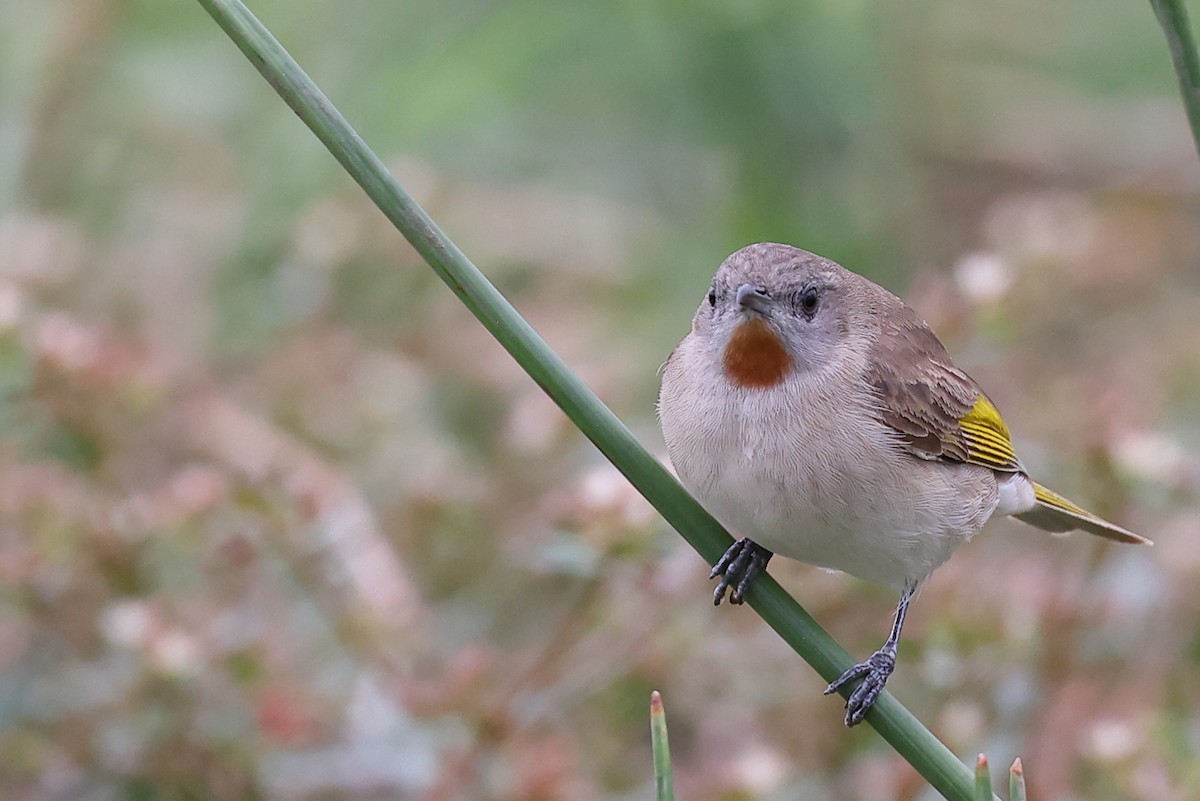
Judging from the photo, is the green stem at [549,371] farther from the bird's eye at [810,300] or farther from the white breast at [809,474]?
the bird's eye at [810,300]

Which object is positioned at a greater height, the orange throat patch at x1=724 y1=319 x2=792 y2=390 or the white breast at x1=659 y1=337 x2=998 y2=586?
the orange throat patch at x1=724 y1=319 x2=792 y2=390

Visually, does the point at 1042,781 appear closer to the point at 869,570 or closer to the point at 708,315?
the point at 869,570

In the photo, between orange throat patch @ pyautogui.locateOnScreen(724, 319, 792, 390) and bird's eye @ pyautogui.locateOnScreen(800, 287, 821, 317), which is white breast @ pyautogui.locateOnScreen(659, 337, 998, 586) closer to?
orange throat patch @ pyautogui.locateOnScreen(724, 319, 792, 390)

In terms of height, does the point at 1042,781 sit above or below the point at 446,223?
below

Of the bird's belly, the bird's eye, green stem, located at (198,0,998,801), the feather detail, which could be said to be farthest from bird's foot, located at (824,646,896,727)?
the bird's eye

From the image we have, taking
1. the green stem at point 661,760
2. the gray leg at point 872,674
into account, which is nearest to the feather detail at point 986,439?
the gray leg at point 872,674

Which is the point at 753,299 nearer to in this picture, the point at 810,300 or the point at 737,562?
the point at 810,300

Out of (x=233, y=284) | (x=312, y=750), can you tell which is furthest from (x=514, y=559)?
(x=233, y=284)
